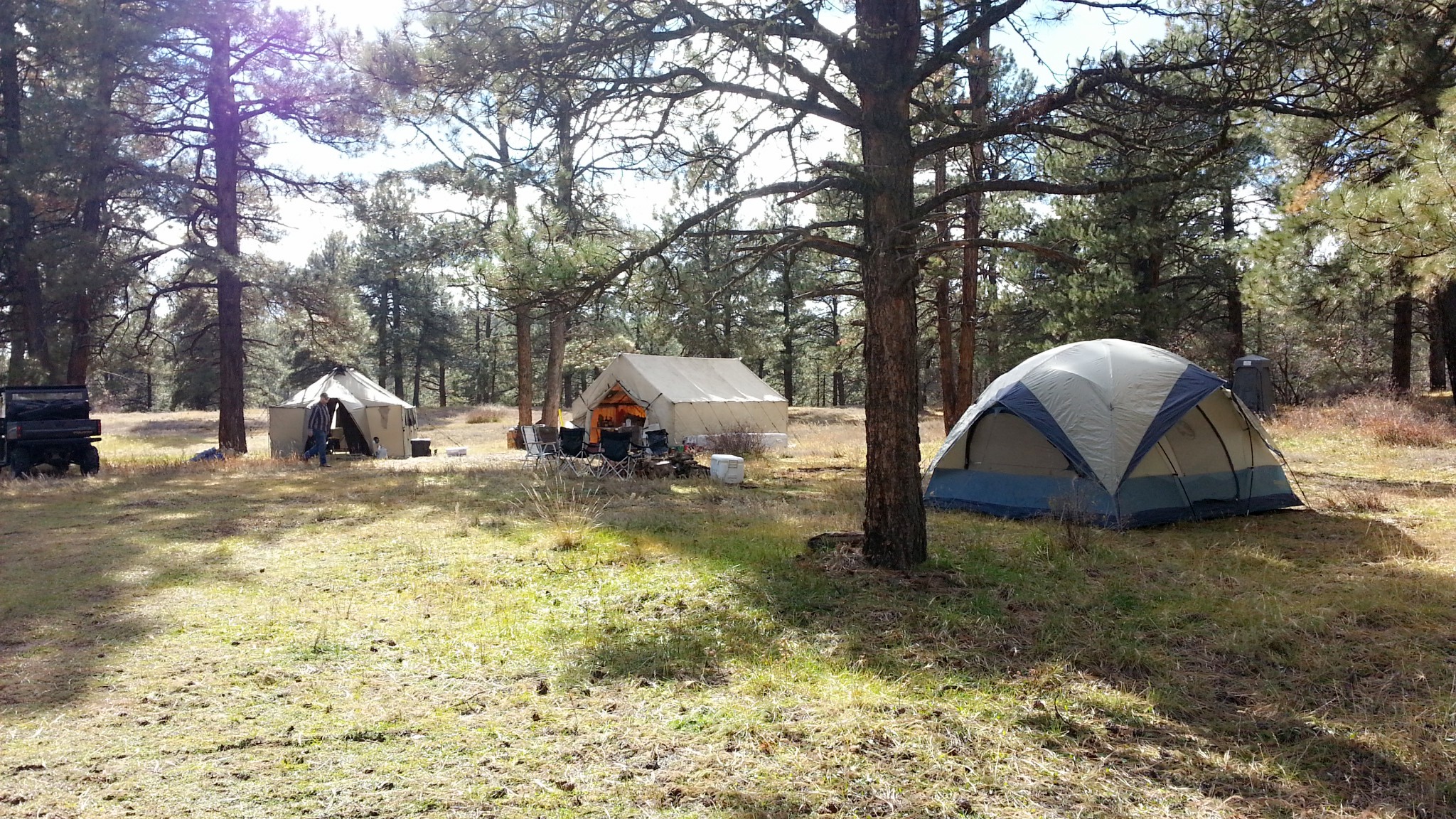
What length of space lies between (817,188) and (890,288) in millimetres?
817

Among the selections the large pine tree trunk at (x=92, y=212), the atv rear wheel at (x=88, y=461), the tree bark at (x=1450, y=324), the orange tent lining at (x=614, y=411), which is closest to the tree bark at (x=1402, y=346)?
the tree bark at (x=1450, y=324)

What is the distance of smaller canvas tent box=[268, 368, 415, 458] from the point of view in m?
16.2

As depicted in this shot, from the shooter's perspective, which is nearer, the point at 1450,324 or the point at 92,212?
the point at 1450,324

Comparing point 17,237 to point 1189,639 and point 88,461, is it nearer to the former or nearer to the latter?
point 88,461

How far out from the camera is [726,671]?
3.77m

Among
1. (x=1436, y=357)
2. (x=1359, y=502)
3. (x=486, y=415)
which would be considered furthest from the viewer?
(x=486, y=415)

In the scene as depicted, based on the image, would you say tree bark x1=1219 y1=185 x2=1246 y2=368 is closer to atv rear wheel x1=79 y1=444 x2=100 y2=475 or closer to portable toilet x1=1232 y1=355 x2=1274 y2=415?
portable toilet x1=1232 y1=355 x2=1274 y2=415

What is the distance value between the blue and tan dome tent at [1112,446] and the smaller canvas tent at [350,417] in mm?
12659

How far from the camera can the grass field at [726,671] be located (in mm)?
2664

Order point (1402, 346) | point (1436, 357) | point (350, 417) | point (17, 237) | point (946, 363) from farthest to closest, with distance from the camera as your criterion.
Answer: point (1436, 357)
point (1402, 346)
point (350, 417)
point (946, 363)
point (17, 237)

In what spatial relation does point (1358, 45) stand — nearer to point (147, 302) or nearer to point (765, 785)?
point (765, 785)

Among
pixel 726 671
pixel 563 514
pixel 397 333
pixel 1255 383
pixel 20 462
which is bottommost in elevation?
pixel 726 671

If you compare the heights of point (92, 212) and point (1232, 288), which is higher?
point (92, 212)

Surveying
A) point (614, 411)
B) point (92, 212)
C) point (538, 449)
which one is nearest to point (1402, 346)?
point (614, 411)
